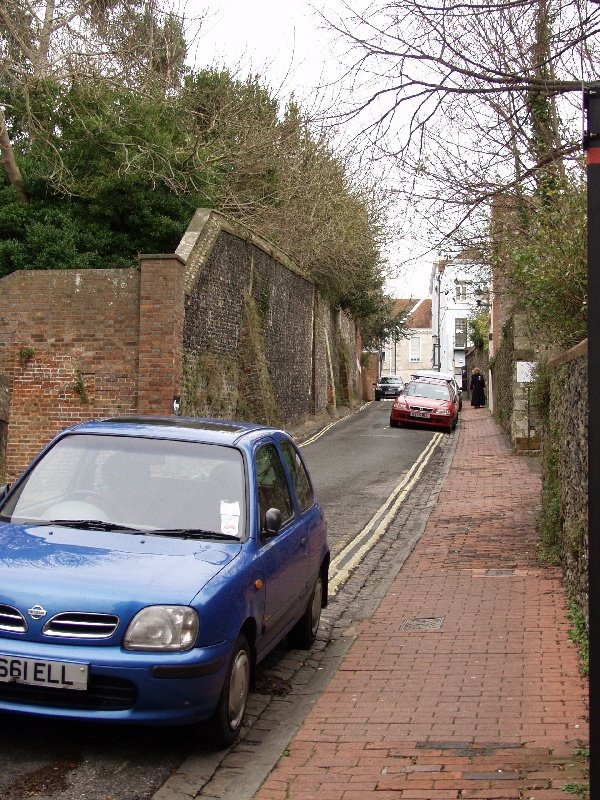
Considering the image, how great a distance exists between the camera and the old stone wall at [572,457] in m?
7.68

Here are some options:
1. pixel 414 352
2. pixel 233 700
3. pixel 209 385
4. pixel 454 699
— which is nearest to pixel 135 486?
pixel 233 700

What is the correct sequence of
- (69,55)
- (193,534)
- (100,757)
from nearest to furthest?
(100,757)
(193,534)
(69,55)

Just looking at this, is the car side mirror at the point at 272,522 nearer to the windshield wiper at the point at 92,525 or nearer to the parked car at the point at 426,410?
the windshield wiper at the point at 92,525

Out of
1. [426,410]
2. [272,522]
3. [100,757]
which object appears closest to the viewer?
[100,757]

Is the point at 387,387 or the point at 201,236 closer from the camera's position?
the point at 201,236

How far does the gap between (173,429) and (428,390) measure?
25.6 m

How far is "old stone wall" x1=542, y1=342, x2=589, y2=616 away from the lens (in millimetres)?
7676

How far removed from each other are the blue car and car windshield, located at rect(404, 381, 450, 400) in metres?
24.0

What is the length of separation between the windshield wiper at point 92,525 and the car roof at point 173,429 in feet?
2.59

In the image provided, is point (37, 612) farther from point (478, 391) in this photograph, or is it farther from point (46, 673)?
point (478, 391)

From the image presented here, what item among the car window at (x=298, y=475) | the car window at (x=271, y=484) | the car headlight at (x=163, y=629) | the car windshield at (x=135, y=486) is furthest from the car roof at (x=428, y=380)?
the car headlight at (x=163, y=629)

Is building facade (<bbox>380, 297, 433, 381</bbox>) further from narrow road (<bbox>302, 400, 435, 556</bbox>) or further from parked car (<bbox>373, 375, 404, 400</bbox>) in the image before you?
narrow road (<bbox>302, 400, 435, 556</bbox>)

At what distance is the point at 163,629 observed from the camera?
4.84 m

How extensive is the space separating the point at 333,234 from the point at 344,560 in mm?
18421
